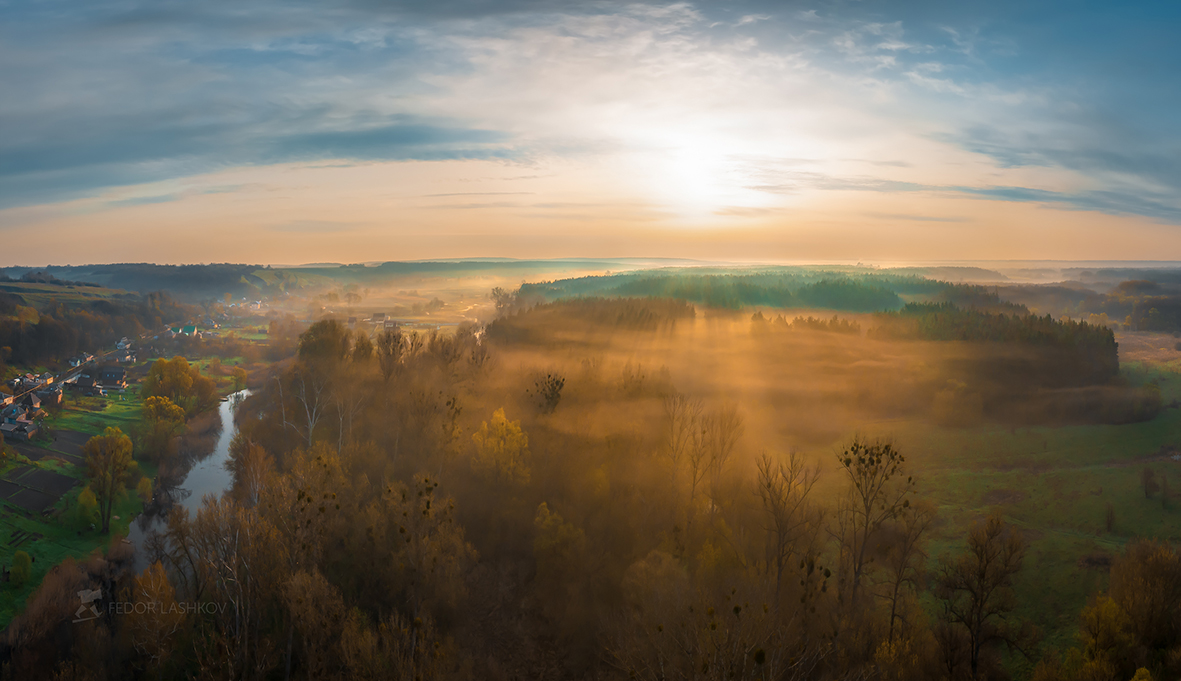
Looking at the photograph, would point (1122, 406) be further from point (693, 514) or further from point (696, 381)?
point (693, 514)

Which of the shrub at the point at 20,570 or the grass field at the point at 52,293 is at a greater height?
the grass field at the point at 52,293

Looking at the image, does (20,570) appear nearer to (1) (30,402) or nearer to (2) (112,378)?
(1) (30,402)

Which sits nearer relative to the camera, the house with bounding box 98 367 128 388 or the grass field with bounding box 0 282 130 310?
the house with bounding box 98 367 128 388

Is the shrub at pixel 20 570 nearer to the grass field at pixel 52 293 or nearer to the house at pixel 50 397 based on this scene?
the house at pixel 50 397

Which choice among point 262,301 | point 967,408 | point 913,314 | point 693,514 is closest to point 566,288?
point 262,301

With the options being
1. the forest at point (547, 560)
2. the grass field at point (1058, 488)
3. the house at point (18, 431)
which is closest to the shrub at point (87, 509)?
the forest at point (547, 560)

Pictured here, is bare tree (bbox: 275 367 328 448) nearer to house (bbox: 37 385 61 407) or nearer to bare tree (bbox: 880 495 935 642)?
bare tree (bbox: 880 495 935 642)

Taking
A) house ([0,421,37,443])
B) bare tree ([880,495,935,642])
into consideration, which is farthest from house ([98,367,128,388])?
bare tree ([880,495,935,642])
